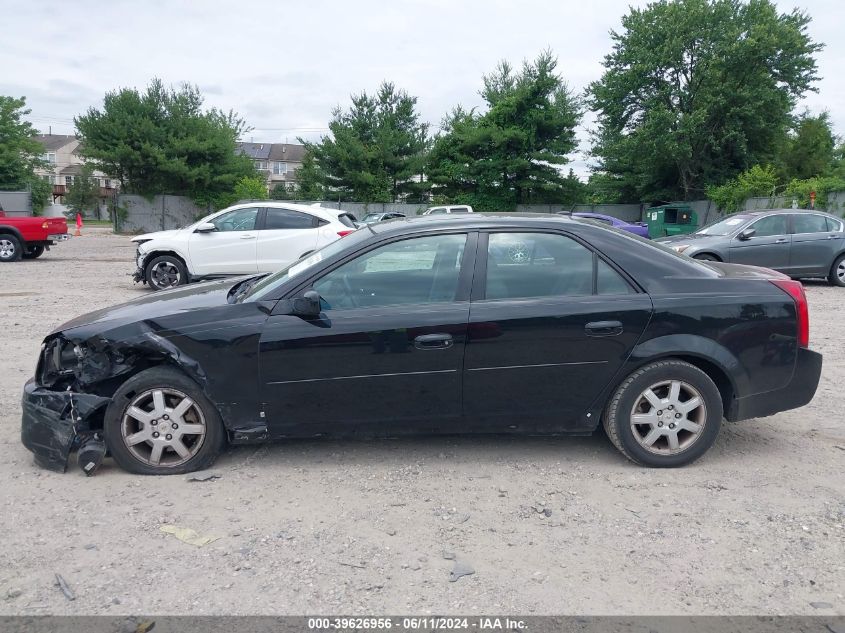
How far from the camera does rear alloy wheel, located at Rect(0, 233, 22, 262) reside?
17.7 m

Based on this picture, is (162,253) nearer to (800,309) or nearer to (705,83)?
(800,309)

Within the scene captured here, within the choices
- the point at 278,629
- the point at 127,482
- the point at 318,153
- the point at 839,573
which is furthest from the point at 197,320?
the point at 318,153

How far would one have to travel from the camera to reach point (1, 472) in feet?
13.6

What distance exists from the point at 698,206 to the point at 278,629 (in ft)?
120

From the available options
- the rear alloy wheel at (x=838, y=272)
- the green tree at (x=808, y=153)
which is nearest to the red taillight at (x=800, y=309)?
the rear alloy wheel at (x=838, y=272)

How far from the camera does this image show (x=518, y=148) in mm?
37594

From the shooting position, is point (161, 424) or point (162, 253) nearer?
point (161, 424)

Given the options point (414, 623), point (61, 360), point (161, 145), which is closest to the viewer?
point (414, 623)

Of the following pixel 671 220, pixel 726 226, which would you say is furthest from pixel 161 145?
pixel 726 226

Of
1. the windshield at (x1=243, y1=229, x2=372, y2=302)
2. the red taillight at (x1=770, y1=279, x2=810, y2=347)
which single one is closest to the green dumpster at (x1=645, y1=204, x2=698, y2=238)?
the red taillight at (x1=770, y1=279, x2=810, y2=347)

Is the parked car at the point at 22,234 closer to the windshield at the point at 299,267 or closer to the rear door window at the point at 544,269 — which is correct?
the windshield at the point at 299,267

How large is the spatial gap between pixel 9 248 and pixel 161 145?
23.6 meters

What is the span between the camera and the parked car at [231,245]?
464 inches

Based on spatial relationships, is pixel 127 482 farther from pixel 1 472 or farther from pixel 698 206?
pixel 698 206
